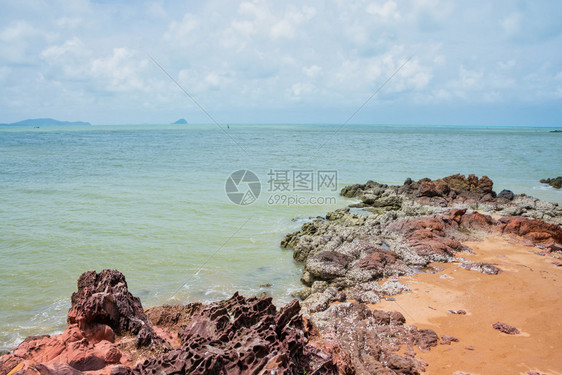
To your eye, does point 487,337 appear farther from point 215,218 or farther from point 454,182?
point 454,182

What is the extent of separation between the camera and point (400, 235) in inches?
428

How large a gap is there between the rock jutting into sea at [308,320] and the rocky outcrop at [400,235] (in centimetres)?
4

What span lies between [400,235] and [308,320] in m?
6.75

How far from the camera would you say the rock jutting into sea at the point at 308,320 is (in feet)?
11.8

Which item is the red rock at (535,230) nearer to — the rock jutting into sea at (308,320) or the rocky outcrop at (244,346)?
the rock jutting into sea at (308,320)

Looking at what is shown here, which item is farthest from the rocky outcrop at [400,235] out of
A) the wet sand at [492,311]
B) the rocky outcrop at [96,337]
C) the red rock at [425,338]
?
the rocky outcrop at [96,337]

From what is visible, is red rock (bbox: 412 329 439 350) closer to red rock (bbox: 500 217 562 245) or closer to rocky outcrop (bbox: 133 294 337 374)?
rocky outcrop (bbox: 133 294 337 374)

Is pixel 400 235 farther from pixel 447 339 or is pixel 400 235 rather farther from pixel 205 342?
pixel 205 342

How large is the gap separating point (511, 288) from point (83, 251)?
1112cm

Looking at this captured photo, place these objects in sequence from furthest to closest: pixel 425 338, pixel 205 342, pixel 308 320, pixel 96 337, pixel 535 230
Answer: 1. pixel 535 230
2. pixel 425 338
3. pixel 308 320
4. pixel 96 337
5. pixel 205 342

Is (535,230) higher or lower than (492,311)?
higher

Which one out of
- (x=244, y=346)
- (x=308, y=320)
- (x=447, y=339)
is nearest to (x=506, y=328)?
(x=447, y=339)

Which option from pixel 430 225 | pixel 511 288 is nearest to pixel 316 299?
pixel 511 288

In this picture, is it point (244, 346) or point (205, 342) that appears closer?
point (244, 346)
